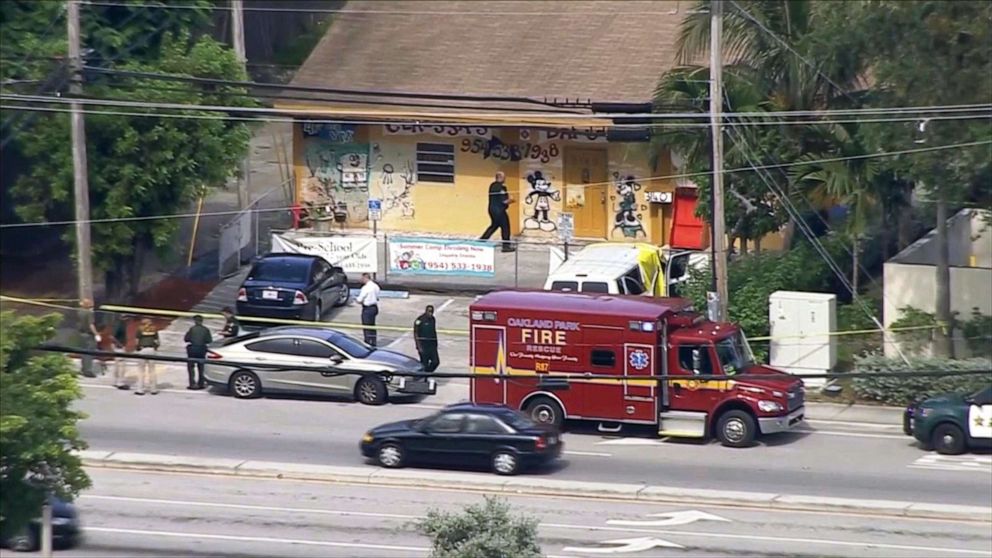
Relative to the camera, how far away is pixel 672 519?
79.2ft

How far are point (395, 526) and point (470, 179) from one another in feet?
57.0

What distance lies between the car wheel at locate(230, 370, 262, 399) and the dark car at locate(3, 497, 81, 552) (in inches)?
321

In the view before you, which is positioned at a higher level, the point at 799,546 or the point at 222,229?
the point at 222,229

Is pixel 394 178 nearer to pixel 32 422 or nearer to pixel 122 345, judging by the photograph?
pixel 122 345

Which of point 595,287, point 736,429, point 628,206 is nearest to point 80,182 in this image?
point 595,287

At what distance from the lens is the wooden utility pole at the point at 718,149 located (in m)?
30.0

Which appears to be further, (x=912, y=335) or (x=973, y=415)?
(x=912, y=335)

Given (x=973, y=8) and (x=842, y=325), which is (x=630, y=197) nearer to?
(x=842, y=325)

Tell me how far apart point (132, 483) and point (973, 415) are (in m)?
12.4

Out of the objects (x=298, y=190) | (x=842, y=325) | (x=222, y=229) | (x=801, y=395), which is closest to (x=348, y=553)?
(x=801, y=395)

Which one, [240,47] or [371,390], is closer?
[371,390]

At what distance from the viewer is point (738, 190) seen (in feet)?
110

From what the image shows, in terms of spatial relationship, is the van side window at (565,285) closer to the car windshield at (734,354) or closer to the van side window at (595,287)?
the van side window at (595,287)

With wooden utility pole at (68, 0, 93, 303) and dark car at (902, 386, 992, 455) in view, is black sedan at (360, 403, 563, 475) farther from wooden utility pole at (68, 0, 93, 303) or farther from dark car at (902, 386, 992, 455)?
wooden utility pole at (68, 0, 93, 303)
